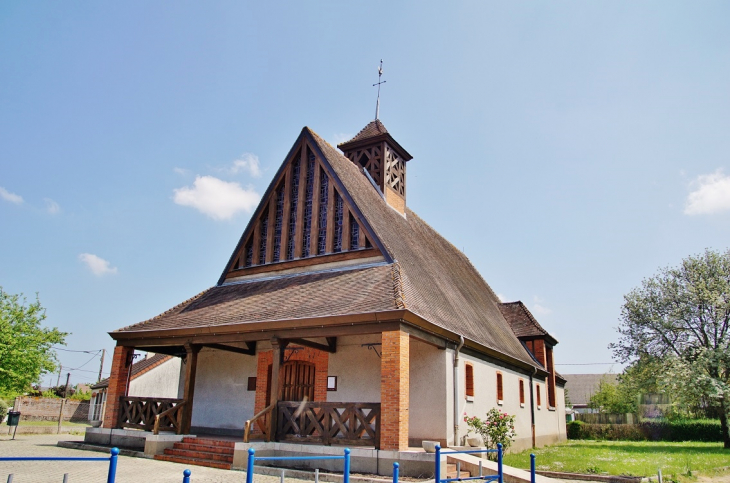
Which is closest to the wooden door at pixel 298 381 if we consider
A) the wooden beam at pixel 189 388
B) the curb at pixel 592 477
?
the wooden beam at pixel 189 388

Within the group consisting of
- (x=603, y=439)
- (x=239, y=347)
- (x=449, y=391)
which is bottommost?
(x=603, y=439)

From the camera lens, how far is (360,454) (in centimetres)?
1204

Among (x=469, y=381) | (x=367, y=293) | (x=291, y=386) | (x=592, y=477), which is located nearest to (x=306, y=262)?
(x=291, y=386)

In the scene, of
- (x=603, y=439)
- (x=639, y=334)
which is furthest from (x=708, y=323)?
(x=603, y=439)

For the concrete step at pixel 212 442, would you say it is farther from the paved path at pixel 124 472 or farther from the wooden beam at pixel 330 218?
the wooden beam at pixel 330 218

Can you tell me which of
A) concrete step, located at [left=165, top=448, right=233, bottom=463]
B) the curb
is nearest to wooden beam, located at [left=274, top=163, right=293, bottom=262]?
concrete step, located at [left=165, top=448, right=233, bottom=463]

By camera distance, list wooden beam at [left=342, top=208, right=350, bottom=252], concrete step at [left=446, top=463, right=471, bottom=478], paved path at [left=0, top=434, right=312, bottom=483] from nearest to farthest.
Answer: paved path at [left=0, top=434, right=312, bottom=483] < concrete step at [left=446, top=463, right=471, bottom=478] < wooden beam at [left=342, top=208, right=350, bottom=252]

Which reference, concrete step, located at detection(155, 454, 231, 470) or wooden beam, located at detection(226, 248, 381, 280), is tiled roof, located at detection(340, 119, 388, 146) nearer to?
wooden beam, located at detection(226, 248, 381, 280)

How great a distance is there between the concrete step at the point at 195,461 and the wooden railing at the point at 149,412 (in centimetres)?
112

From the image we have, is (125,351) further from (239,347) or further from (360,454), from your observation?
(360,454)

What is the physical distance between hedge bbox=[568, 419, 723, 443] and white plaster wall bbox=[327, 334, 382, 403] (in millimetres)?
24252

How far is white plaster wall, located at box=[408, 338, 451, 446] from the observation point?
1452 cm

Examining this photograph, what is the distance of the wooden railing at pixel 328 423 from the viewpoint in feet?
41.0

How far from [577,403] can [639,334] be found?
50.2 meters
